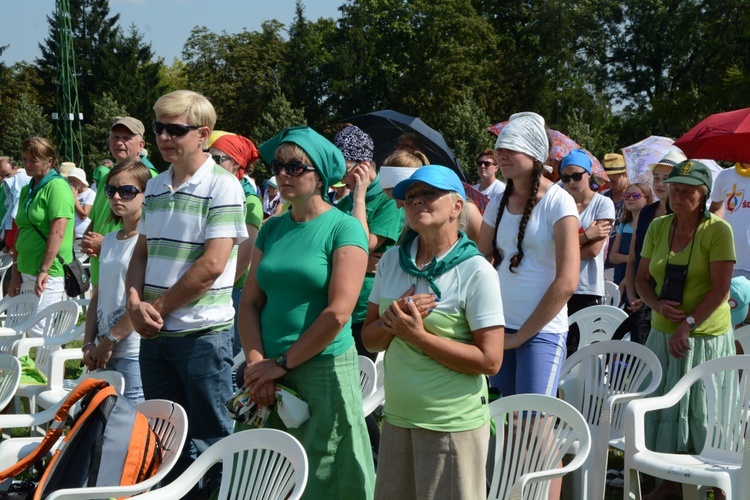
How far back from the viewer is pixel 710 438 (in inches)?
165

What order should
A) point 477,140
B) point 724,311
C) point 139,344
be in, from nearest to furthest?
point 139,344 → point 724,311 → point 477,140

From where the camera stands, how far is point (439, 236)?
3.02 meters

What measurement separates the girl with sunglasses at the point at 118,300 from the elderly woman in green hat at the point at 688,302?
2666mm

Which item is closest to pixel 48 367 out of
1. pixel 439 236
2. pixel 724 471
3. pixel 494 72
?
pixel 439 236

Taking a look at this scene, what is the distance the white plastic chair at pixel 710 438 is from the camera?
12.4 feet

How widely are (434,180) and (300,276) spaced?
2.22 ft

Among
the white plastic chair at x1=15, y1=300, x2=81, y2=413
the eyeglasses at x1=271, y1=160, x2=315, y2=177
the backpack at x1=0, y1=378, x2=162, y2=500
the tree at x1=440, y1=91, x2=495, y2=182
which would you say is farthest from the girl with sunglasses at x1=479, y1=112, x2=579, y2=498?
the tree at x1=440, y1=91, x2=495, y2=182

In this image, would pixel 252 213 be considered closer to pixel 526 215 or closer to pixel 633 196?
pixel 526 215

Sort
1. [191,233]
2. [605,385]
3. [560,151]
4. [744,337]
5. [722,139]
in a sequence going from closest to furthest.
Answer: [191,233]
[605,385]
[744,337]
[722,139]
[560,151]

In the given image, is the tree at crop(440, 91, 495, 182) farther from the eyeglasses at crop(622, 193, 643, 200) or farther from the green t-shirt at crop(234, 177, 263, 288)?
the green t-shirt at crop(234, 177, 263, 288)

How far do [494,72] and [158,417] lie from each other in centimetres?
4269

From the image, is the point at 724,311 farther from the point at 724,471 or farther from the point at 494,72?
the point at 494,72

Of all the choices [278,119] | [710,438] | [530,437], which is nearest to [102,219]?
[530,437]

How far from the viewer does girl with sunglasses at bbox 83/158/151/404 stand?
4223 mm
